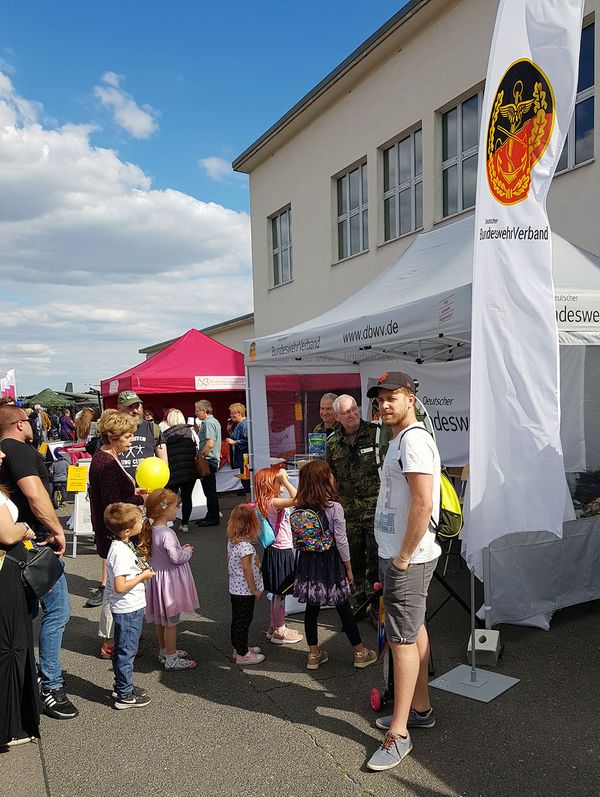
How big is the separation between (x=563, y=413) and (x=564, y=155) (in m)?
4.49

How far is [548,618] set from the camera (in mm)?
4496

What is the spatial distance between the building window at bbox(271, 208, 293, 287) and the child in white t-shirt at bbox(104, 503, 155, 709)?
12248 millimetres

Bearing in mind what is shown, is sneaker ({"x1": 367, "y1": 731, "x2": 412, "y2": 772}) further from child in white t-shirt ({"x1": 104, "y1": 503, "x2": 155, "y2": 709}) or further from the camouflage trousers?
the camouflage trousers

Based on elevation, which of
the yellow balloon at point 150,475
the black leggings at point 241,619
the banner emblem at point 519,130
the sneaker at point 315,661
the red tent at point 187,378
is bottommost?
the sneaker at point 315,661

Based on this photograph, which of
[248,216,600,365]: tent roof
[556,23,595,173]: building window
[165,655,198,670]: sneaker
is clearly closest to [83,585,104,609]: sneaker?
[165,655,198,670]: sneaker

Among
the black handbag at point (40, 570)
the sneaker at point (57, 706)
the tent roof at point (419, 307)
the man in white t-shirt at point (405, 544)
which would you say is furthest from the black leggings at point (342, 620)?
the tent roof at point (419, 307)

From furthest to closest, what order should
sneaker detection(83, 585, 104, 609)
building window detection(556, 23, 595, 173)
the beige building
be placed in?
1. the beige building
2. building window detection(556, 23, 595, 173)
3. sneaker detection(83, 585, 104, 609)

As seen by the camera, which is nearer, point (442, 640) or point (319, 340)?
point (442, 640)

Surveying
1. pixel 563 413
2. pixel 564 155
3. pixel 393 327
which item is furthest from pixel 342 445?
pixel 564 155

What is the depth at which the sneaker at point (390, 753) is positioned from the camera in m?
2.86

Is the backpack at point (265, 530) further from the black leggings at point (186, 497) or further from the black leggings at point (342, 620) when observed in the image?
the black leggings at point (186, 497)

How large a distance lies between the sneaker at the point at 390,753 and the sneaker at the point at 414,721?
21 cm

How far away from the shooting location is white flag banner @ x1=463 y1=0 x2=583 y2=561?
345cm

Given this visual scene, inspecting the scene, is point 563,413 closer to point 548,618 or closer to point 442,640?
point 548,618
